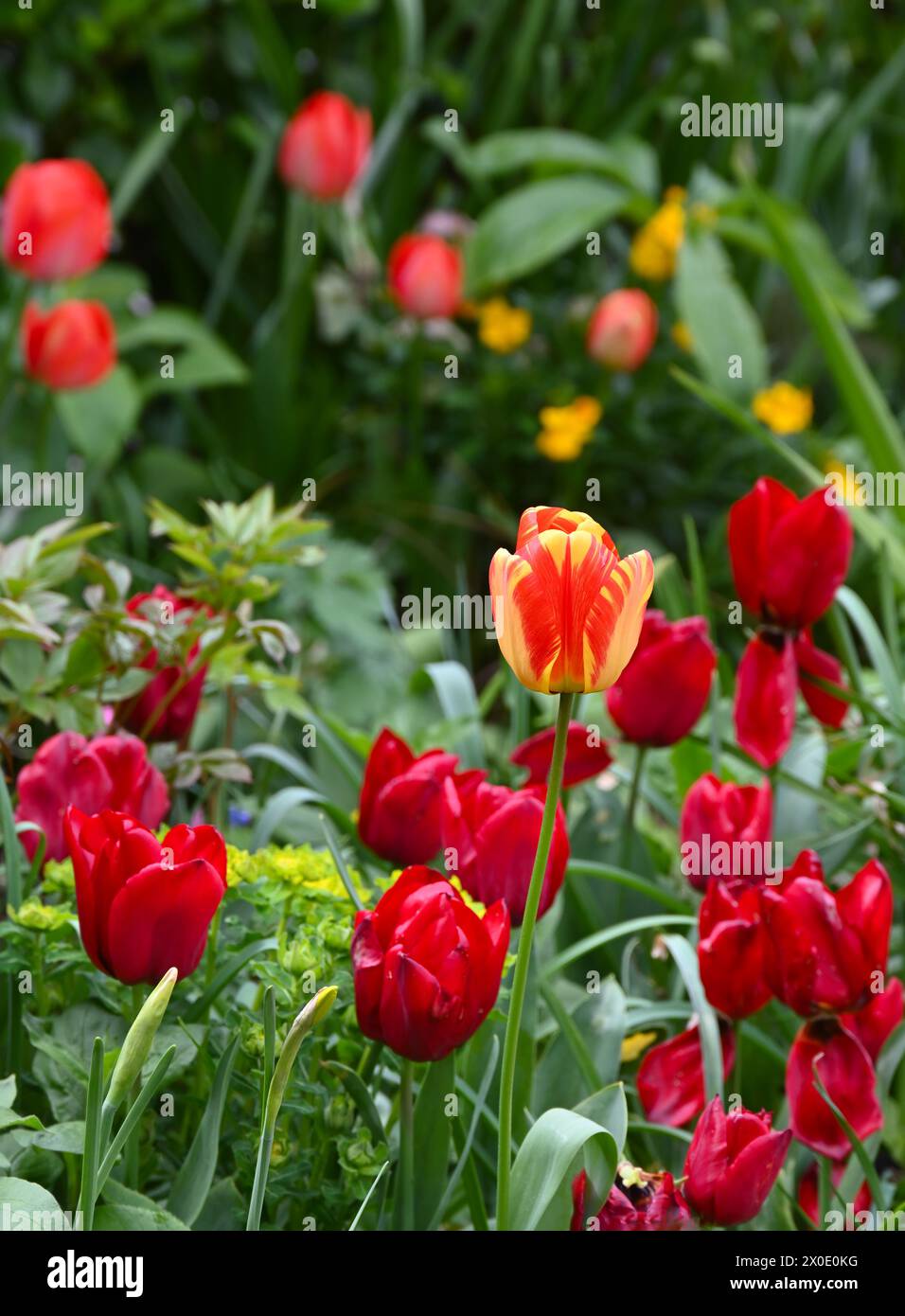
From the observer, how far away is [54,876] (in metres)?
0.77

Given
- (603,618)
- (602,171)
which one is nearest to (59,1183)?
(603,618)

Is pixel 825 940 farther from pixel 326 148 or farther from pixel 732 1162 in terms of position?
pixel 326 148

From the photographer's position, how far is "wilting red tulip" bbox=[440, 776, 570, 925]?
0.74 meters

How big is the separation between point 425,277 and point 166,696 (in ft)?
5.09

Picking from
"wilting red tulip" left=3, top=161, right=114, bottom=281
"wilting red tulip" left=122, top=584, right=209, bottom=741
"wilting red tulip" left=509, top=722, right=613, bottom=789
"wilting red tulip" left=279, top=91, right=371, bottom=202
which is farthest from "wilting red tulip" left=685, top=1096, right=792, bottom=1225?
"wilting red tulip" left=279, top=91, right=371, bottom=202

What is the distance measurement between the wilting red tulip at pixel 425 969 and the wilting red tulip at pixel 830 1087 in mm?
180

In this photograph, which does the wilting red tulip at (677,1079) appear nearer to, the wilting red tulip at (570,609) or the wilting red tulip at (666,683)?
the wilting red tulip at (666,683)

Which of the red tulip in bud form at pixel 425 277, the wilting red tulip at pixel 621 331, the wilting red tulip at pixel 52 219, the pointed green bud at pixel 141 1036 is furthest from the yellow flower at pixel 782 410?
the pointed green bud at pixel 141 1036

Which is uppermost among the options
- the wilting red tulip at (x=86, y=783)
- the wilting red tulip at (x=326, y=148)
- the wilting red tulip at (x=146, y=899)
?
the wilting red tulip at (x=326, y=148)

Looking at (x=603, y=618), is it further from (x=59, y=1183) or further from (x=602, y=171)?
(x=602, y=171)

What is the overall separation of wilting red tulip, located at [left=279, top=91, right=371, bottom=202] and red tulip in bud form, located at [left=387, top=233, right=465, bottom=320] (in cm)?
14

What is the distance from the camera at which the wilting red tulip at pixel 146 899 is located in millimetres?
650

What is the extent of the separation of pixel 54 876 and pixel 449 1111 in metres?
0.23

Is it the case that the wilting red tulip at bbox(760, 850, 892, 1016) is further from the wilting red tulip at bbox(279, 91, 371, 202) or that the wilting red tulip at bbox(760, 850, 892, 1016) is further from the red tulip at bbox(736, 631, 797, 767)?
the wilting red tulip at bbox(279, 91, 371, 202)
